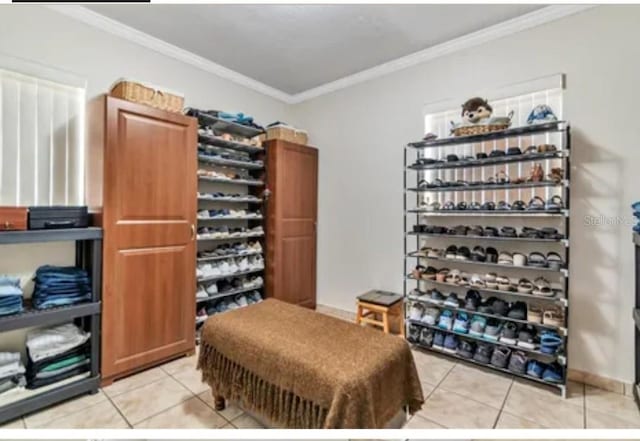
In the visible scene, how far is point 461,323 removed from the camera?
2.43 metres

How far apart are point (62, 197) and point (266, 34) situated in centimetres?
196

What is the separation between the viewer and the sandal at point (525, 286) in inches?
86.4

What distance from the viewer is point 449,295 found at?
2605 mm

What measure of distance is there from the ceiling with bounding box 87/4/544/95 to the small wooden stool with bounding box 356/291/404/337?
2.20 meters

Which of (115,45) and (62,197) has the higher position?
(115,45)

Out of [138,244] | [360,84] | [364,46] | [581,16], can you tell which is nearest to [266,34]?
[364,46]

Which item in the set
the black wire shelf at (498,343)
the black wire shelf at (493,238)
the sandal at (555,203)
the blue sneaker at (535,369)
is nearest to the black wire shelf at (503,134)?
the sandal at (555,203)

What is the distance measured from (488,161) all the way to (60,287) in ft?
9.85

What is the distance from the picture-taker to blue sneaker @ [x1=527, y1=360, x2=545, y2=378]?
2098 millimetres

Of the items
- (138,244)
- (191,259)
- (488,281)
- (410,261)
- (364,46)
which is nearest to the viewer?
(138,244)

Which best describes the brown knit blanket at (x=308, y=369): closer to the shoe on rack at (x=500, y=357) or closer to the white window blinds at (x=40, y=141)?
the shoe on rack at (x=500, y=357)

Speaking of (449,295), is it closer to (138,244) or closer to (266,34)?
(138,244)

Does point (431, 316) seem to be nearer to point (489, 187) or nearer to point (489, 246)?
point (489, 246)

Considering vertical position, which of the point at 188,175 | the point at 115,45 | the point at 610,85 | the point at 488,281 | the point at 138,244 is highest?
the point at 115,45
